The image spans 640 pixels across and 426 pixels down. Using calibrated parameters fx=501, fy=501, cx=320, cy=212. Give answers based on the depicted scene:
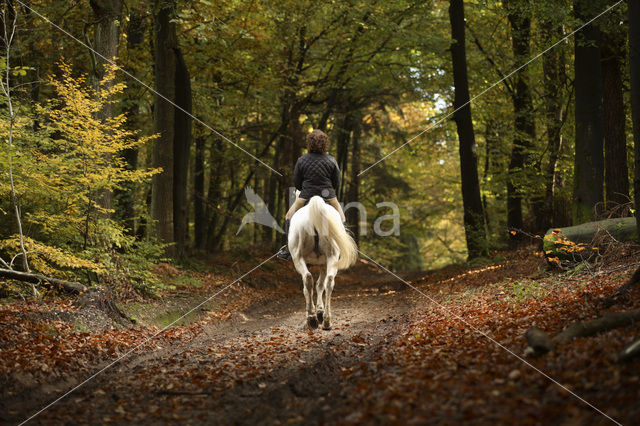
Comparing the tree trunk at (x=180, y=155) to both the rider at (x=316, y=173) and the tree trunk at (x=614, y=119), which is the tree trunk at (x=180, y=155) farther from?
the tree trunk at (x=614, y=119)

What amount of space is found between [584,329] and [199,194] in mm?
16670

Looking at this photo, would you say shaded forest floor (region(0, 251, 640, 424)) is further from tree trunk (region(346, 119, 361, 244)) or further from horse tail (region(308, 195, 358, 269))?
tree trunk (region(346, 119, 361, 244))

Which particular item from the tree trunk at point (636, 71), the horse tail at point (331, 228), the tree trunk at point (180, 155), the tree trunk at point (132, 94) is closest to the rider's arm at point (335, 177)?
the horse tail at point (331, 228)

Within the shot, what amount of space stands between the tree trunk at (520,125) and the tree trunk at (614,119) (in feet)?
11.5

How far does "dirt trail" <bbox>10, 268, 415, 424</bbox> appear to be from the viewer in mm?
4383

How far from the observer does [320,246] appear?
27.0 ft

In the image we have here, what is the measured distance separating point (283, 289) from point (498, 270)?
284 inches

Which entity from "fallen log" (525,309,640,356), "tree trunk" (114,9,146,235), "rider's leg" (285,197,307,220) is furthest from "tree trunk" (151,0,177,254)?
"fallen log" (525,309,640,356)

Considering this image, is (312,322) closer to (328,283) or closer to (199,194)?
(328,283)

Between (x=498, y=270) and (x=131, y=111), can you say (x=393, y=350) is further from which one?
(x=131, y=111)

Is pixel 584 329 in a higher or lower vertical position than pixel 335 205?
lower

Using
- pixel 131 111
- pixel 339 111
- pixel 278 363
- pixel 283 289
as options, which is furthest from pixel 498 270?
pixel 339 111

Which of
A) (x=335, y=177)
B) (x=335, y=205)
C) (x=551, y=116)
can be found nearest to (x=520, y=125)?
(x=551, y=116)

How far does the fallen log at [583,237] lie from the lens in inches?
344
